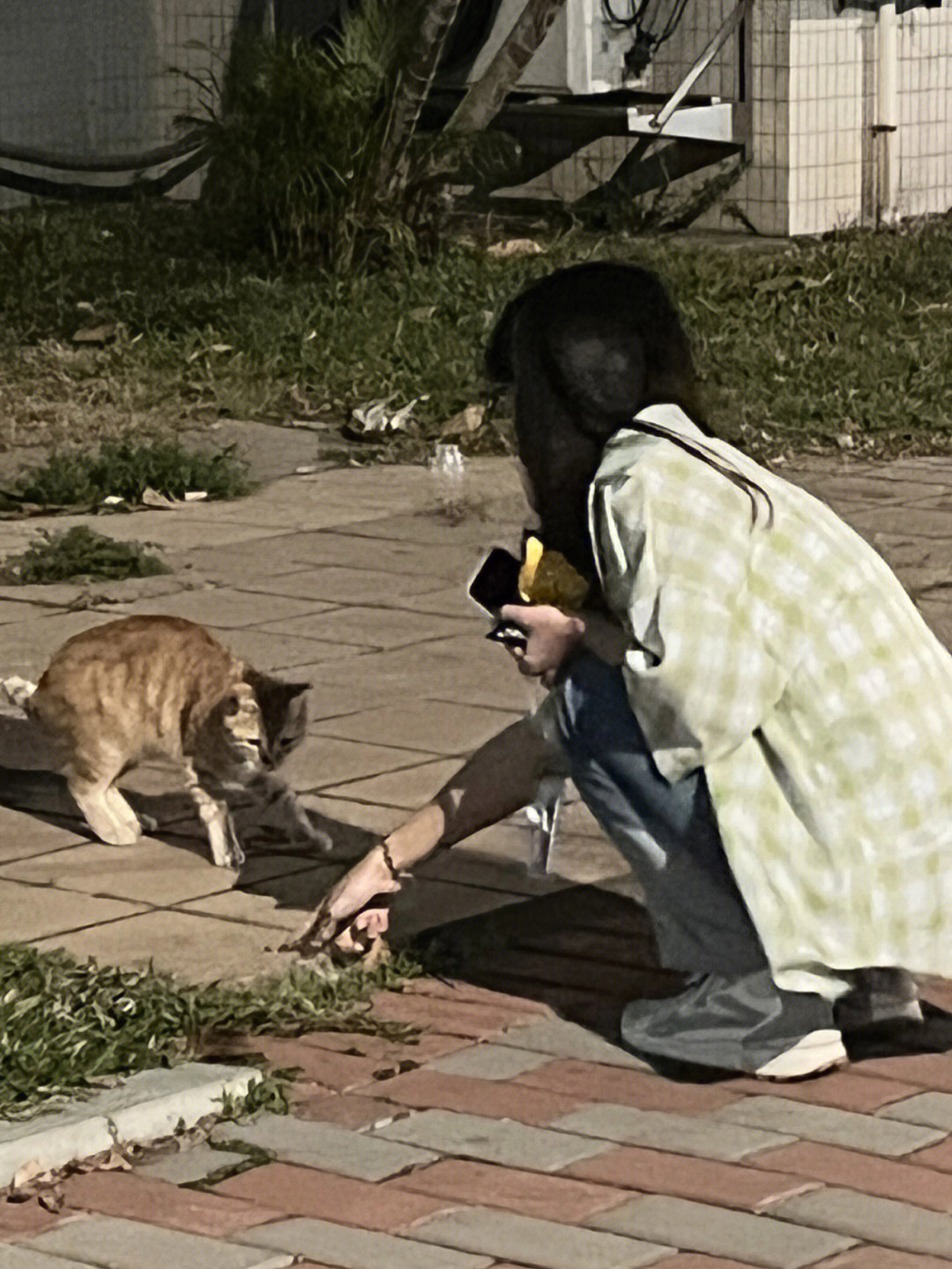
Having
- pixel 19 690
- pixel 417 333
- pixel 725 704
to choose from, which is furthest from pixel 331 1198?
pixel 417 333

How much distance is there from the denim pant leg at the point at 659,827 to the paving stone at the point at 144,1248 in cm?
105

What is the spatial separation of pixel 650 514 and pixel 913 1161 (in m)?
1.10

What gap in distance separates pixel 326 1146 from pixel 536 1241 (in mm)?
476

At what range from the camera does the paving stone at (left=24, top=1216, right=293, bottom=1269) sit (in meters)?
3.77

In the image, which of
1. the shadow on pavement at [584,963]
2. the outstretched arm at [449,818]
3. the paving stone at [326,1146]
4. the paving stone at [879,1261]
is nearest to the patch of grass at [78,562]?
the shadow on pavement at [584,963]

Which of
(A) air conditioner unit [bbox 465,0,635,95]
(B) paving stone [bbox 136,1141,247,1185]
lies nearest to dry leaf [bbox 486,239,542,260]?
(A) air conditioner unit [bbox 465,0,635,95]

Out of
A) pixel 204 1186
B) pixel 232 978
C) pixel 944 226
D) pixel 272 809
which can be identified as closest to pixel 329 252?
pixel 944 226

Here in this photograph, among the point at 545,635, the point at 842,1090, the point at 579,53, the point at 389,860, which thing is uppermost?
the point at 579,53

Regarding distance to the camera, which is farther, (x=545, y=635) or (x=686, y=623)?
(x=545, y=635)

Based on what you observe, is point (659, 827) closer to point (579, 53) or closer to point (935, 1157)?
point (935, 1157)

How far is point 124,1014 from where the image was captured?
4.66 meters

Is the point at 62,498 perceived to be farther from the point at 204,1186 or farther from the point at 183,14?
the point at 183,14

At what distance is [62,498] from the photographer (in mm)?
9594

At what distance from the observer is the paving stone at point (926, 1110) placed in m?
4.30
